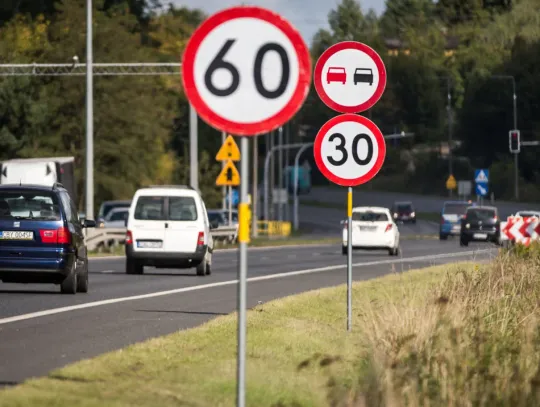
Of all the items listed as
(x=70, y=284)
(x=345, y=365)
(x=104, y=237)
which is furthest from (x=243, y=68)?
Result: (x=104, y=237)

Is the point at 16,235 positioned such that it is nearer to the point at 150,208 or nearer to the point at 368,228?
the point at 150,208

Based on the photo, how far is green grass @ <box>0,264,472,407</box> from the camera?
10336mm

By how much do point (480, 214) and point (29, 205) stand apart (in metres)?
41.7

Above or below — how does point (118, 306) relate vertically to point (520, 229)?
below

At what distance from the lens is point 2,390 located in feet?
36.5

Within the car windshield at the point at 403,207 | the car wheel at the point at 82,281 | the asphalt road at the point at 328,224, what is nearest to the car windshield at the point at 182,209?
the car wheel at the point at 82,281

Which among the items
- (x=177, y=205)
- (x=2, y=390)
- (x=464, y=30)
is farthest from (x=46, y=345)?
(x=464, y=30)

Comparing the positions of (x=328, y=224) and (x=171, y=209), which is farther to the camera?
(x=328, y=224)

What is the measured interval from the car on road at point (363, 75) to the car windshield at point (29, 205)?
28.4 ft

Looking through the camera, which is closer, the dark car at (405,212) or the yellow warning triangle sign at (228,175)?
the yellow warning triangle sign at (228,175)

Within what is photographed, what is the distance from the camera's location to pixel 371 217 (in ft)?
164

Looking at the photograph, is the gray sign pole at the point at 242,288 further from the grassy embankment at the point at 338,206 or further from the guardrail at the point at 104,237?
the grassy embankment at the point at 338,206

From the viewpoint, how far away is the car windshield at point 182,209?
107ft

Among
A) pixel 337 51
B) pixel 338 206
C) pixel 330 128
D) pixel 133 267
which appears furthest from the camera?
pixel 338 206
